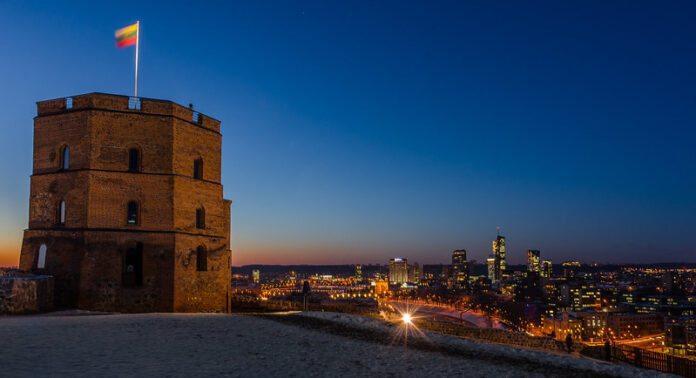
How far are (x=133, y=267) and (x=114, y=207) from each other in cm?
322

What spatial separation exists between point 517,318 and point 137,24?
143391mm

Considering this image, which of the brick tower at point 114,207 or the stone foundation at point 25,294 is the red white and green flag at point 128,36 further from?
the stone foundation at point 25,294

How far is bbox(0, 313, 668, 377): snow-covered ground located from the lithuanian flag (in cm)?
1493

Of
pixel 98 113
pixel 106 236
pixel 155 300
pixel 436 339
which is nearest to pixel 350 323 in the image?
pixel 436 339

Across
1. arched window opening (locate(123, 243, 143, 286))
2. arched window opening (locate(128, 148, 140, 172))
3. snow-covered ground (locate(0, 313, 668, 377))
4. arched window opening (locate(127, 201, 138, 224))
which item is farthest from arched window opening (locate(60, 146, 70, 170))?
snow-covered ground (locate(0, 313, 668, 377))

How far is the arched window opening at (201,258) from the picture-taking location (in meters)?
28.7

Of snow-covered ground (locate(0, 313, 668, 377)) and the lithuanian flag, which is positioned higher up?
the lithuanian flag

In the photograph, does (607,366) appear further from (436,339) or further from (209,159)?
(209,159)

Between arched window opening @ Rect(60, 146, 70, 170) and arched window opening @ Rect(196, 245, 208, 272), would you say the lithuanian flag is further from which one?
arched window opening @ Rect(196, 245, 208, 272)

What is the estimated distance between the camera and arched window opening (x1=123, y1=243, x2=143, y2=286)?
26.0 meters

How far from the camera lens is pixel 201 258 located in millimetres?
28875

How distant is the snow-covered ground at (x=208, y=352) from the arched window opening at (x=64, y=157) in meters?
10.6

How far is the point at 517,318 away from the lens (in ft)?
490

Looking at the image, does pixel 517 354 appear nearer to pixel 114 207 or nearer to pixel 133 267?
pixel 133 267
